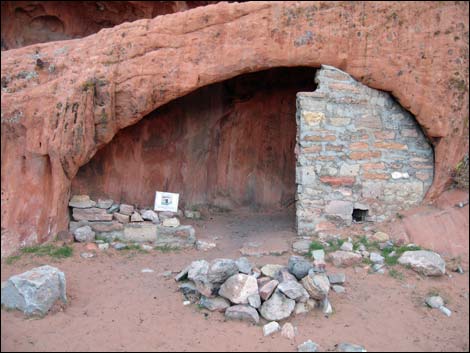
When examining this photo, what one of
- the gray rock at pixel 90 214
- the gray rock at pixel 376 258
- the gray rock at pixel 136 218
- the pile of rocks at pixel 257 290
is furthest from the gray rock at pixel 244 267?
the gray rock at pixel 90 214

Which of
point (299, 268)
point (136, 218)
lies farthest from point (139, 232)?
point (299, 268)

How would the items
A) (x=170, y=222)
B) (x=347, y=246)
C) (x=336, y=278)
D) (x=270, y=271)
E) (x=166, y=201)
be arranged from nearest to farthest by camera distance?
(x=270, y=271) < (x=336, y=278) < (x=347, y=246) < (x=170, y=222) < (x=166, y=201)

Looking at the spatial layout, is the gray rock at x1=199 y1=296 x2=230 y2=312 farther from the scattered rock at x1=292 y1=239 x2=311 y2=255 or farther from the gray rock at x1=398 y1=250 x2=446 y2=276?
the gray rock at x1=398 y1=250 x2=446 y2=276

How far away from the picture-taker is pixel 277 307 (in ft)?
13.4

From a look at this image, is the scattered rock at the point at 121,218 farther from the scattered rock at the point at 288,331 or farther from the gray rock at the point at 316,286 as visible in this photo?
the scattered rock at the point at 288,331

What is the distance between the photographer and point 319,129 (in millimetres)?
5883

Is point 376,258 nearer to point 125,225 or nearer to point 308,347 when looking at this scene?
point 308,347

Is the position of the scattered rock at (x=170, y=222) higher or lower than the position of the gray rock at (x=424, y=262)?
higher

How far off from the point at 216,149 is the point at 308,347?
175 inches

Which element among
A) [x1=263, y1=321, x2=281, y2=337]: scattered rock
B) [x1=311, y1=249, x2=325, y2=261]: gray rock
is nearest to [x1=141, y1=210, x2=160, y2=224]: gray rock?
[x1=311, y1=249, x2=325, y2=261]: gray rock

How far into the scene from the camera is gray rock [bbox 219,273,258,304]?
4148 mm

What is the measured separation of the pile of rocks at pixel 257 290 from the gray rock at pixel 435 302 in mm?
965

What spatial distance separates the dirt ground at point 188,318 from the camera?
3592 mm

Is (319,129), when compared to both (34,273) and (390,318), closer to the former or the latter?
(390,318)
